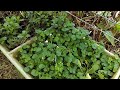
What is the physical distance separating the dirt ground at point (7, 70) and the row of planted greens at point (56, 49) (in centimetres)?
11

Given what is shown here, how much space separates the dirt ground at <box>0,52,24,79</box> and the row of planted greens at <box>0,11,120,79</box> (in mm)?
108

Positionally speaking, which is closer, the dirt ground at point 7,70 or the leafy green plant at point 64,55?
the leafy green plant at point 64,55

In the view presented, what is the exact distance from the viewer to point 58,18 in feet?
6.93

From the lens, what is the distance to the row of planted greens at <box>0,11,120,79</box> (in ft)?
6.35

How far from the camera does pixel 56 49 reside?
1988mm

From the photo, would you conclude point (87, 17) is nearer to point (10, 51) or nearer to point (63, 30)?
point (63, 30)

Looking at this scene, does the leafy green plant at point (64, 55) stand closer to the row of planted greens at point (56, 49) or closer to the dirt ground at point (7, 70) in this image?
the row of planted greens at point (56, 49)

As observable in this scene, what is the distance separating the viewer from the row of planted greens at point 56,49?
1936 mm

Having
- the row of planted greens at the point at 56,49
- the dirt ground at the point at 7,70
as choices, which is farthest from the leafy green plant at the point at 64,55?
the dirt ground at the point at 7,70

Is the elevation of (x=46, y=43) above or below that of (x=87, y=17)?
below

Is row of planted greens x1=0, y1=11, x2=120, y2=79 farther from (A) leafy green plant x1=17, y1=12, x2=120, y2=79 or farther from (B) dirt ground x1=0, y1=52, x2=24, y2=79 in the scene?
(B) dirt ground x1=0, y1=52, x2=24, y2=79
